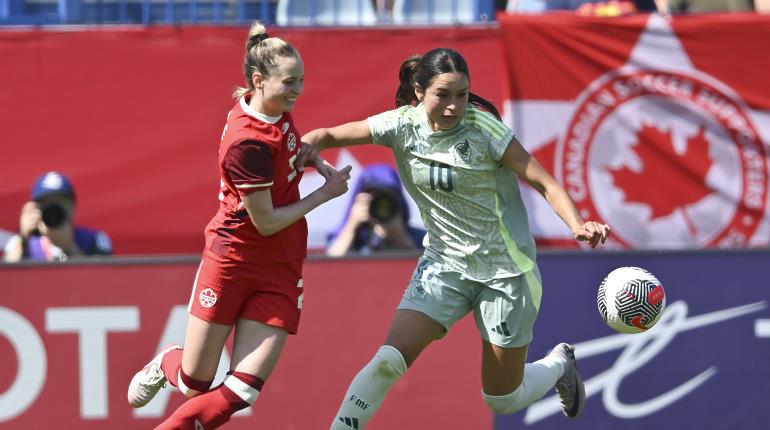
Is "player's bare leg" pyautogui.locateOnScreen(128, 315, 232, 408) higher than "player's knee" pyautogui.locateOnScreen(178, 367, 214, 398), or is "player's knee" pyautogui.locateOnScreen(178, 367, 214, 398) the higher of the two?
"player's bare leg" pyautogui.locateOnScreen(128, 315, 232, 408)

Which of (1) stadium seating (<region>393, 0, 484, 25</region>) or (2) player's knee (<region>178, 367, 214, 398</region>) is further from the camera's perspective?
(1) stadium seating (<region>393, 0, 484, 25</region>)

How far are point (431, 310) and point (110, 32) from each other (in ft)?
12.7

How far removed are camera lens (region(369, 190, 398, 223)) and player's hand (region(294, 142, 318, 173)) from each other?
2.02 meters

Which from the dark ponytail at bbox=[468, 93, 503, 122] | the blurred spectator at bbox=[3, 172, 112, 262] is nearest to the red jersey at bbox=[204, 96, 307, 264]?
the dark ponytail at bbox=[468, 93, 503, 122]

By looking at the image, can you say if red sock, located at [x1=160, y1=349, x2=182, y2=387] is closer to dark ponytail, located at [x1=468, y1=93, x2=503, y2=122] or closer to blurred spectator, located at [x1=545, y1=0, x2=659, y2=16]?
dark ponytail, located at [x1=468, y1=93, x2=503, y2=122]

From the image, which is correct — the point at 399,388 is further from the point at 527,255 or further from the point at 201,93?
the point at 201,93

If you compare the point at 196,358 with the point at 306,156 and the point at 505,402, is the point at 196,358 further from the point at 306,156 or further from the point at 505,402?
the point at 505,402

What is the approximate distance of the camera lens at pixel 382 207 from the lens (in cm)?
812

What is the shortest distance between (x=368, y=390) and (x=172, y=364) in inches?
37.3

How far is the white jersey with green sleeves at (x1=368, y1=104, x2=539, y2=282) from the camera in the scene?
615cm

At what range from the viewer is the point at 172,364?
6.33 metres

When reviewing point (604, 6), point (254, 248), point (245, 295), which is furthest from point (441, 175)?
point (604, 6)

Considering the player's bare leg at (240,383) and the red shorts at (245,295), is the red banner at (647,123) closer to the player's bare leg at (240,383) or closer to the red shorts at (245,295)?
the red shorts at (245,295)

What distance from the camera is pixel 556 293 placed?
25.7 ft
